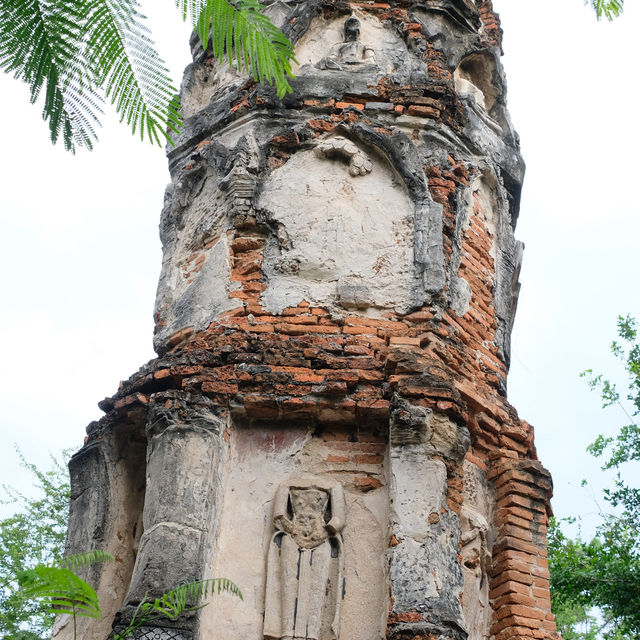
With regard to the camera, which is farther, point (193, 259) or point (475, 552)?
point (193, 259)

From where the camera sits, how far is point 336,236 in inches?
286

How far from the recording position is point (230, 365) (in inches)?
263

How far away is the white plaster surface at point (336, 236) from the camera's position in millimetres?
7062

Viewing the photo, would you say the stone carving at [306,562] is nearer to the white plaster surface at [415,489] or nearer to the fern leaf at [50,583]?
the white plaster surface at [415,489]

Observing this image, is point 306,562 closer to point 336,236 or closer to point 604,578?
point 336,236

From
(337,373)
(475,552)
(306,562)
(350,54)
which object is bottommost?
(306,562)

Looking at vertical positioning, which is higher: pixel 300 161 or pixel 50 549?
pixel 300 161

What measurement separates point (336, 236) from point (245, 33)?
4901 mm

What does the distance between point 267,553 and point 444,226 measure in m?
2.89

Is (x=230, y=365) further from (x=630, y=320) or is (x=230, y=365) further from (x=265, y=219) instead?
(x=630, y=320)

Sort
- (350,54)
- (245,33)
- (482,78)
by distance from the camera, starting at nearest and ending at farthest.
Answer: (245,33), (350,54), (482,78)

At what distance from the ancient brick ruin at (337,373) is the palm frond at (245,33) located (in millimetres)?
3979

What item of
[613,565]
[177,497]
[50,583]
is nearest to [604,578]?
[613,565]

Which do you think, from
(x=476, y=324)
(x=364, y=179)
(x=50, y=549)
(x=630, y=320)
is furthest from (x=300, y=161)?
(x=50, y=549)
